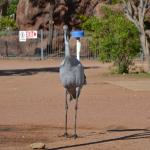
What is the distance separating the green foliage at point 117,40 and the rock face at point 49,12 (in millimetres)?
21221

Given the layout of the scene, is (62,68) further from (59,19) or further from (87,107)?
(59,19)

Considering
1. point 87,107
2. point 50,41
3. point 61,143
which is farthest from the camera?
point 50,41

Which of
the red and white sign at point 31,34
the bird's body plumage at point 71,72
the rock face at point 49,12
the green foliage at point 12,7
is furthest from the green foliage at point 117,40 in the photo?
the green foliage at point 12,7

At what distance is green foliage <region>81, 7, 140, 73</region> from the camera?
29.8 metres

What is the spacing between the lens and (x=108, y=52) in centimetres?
3023

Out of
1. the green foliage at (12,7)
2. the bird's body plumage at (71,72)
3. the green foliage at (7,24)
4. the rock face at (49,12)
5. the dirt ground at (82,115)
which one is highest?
the green foliage at (12,7)

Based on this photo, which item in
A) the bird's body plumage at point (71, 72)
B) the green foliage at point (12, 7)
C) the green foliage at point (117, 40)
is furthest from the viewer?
the green foliage at point (12, 7)

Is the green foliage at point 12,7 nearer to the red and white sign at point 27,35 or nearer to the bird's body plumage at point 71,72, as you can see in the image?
the red and white sign at point 27,35

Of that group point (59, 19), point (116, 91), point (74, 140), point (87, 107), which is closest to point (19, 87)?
point (116, 91)

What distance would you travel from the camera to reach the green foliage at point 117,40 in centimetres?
2975

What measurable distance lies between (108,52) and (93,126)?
1701 cm

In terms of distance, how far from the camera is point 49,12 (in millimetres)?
52594

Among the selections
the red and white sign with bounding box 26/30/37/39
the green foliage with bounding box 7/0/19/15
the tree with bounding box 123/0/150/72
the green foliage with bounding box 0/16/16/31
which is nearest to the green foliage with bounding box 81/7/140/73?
the tree with bounding box 123/0/150/72

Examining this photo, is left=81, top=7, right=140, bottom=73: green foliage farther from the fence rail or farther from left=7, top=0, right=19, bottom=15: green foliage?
left=7, top=0, right=19, bottom=15: green foliage
